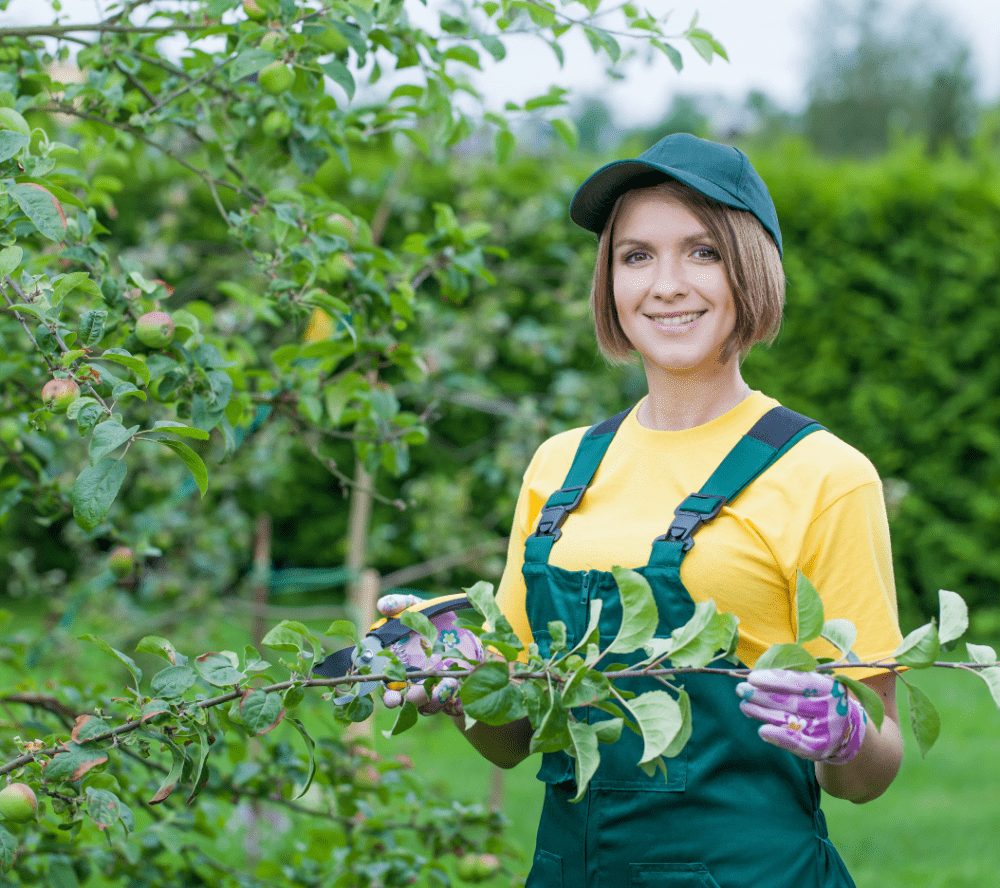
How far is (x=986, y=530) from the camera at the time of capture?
20.8 ft

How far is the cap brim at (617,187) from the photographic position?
4.78 ft

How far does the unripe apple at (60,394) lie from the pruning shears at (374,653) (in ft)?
1.36

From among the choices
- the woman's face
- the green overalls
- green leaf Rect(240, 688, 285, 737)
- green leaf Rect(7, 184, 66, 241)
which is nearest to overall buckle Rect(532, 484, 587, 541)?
the green overalls

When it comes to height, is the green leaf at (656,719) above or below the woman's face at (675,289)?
below

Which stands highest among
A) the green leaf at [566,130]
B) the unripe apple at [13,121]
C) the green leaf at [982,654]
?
the green leaf at [566,130]

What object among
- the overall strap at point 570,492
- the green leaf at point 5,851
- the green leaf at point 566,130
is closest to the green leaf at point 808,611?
the overall strap at point 570,492

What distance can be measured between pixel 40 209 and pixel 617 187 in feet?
2.77

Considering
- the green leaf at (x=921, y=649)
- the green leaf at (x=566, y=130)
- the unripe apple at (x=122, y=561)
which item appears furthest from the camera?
the green leaf at (x=566, y=130)

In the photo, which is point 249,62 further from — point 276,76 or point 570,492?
point 570,492

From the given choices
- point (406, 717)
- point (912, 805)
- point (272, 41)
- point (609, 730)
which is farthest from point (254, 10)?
point (912, 805)

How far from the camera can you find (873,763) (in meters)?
1.33

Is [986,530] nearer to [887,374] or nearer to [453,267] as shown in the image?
[887,374]

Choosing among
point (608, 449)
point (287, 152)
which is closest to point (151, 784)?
A: point (608, 449)

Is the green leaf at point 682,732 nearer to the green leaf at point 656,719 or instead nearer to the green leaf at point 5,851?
the green leaf at point 656,719
